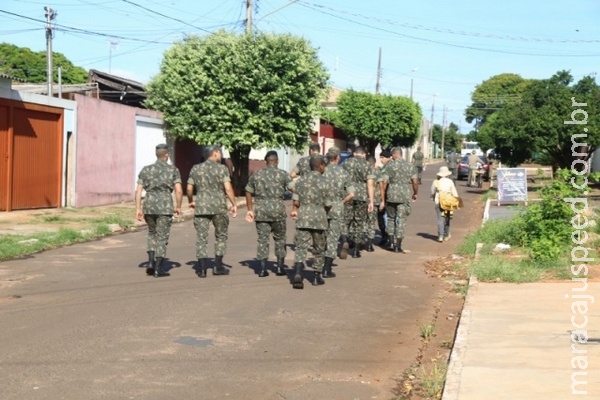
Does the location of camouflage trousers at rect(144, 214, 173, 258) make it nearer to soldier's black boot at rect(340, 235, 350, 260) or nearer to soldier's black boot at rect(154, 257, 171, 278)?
soldier's black boot at rect(154, 257, 171, 278)

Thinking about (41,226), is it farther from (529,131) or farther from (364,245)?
(529,131)

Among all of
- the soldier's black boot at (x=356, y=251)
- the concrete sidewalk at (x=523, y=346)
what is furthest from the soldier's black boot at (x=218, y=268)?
the concrete sidewalk at (x=523, y=346)

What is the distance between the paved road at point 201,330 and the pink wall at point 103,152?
1035cm

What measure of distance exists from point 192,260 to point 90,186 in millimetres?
11568

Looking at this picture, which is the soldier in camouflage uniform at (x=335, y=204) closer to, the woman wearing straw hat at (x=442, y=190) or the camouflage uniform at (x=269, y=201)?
the camouflage uniform at (x=269, y=201)

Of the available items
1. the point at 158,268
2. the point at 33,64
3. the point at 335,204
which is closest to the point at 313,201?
the point at 335,204

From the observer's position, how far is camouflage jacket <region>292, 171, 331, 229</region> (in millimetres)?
11250

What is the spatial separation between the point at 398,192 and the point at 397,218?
1.54 ft

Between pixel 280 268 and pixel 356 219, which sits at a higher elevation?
pixel 356 219

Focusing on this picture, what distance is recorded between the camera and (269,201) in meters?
11.9

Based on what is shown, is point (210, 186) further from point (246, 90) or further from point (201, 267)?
point (246, 90)

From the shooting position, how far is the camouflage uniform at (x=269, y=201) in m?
11.8

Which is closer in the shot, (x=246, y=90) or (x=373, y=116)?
(x=246, y=90)

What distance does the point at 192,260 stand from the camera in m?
13.7
